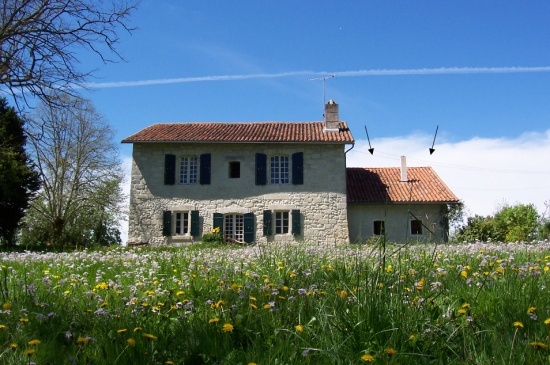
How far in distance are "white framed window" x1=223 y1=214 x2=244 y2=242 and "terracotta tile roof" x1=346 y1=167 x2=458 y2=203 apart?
5805mm

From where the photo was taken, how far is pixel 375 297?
12.0 feet

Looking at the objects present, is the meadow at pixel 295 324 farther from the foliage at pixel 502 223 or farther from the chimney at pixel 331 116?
the chimney at pixel 331 116

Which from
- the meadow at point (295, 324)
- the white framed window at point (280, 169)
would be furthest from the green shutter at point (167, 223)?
the meadow at point (295, 324)

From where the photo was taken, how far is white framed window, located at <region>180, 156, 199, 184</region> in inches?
1078

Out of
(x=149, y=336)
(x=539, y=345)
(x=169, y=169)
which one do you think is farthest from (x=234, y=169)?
(x=539, y=345)

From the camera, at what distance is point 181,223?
26906mm

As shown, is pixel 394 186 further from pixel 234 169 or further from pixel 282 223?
pixel 234 169

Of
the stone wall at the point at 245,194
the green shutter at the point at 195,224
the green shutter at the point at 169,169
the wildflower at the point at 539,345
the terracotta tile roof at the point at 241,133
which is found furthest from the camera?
the green shutter at the point at 169,169

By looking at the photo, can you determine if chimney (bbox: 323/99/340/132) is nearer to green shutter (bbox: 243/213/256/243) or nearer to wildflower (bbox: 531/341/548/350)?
green shutter (bbox: 243/213/256/243)

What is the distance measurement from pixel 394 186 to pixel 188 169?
11.2 meters

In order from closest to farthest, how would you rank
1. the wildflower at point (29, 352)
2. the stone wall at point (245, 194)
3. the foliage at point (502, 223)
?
1. the wildflower at point (29, 352)
2. the foliage at point (502, 223)
3. the stone wall at point (245, 194)

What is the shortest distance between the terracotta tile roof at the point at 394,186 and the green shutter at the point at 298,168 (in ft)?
9.30

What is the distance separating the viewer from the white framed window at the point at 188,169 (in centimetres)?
2738

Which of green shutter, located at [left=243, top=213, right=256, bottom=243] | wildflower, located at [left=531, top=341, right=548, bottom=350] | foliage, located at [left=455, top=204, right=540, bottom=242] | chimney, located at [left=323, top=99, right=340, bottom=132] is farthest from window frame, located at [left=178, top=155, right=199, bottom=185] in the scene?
wildflower, located at [left=531, top=341, right=548, bottom=350]
